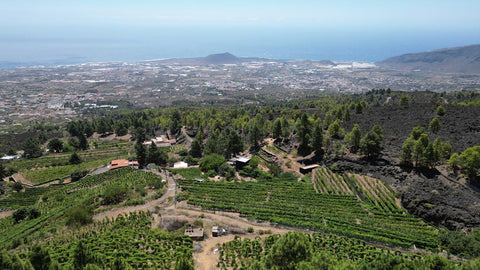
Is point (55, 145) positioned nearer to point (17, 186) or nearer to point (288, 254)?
point (17, 186)

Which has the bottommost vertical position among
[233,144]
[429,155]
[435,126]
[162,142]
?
[162,142]

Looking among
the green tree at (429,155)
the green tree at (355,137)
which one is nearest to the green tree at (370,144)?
the green tree at (355,137)

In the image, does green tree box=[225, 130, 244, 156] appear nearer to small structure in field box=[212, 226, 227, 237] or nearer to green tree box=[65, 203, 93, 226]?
small structure in field box=[212, 226, 227, 237]

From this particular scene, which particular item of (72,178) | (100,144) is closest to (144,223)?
(72,178)

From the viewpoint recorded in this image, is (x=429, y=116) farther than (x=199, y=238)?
Yes

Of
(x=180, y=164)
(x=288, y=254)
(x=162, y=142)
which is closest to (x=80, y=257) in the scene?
(x=288, y=254)

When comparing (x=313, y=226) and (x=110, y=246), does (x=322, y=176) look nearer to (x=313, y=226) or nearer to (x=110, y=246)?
(x=313, y=226)
